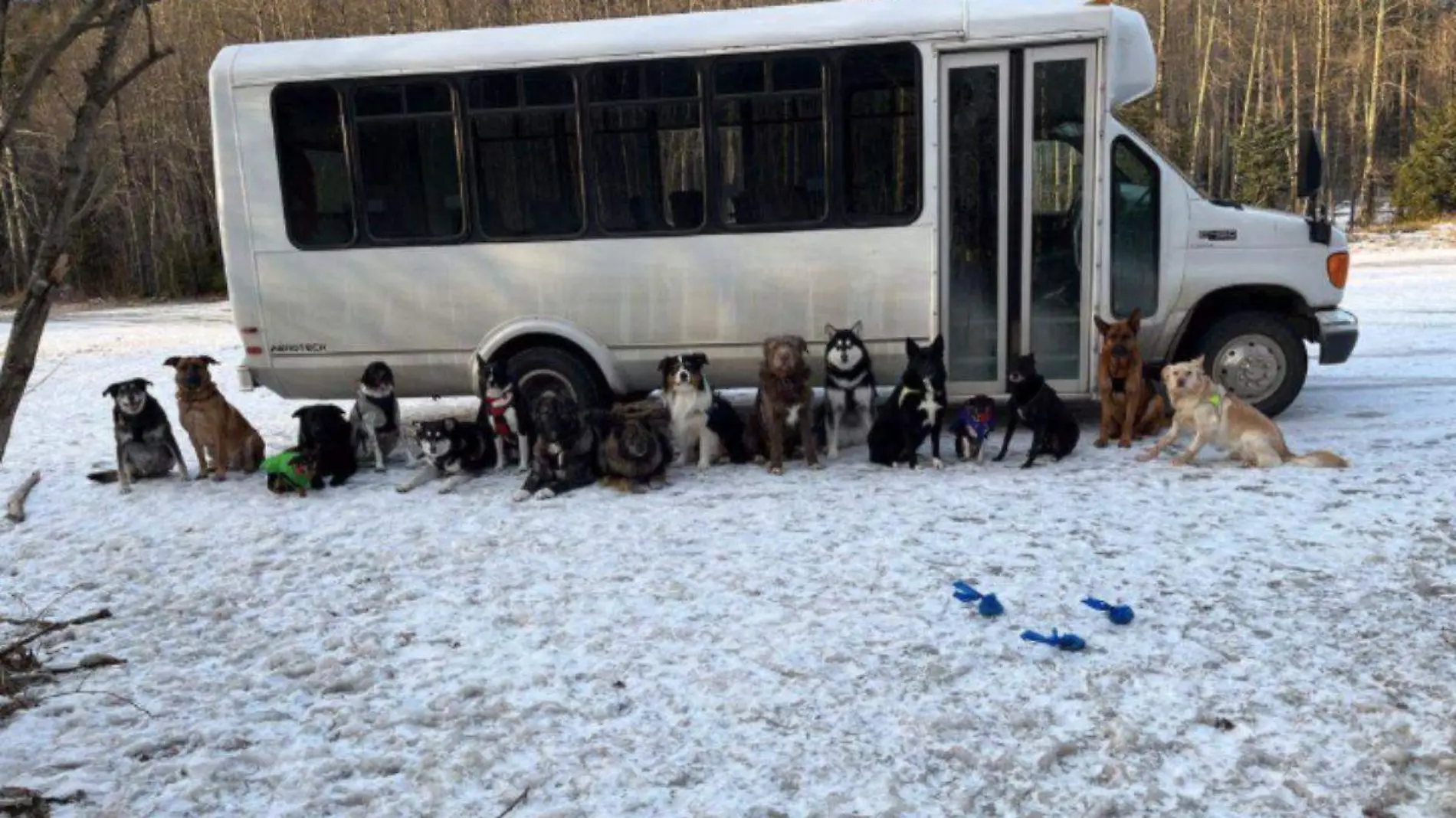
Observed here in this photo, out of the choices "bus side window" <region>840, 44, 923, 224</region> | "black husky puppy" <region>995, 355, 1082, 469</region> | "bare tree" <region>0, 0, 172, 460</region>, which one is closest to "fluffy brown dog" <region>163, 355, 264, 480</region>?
"bare tree" <region>0, 0, 172, 460</region>

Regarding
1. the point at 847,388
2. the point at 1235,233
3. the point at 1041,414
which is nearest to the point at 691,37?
the point at 847,388

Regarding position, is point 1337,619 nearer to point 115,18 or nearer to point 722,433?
point 722,433

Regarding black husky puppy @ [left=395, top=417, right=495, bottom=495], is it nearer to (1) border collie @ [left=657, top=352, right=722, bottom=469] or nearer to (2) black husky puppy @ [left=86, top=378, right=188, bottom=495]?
(1) border collie @ [left=657, top=352, right=722, bottom=469]

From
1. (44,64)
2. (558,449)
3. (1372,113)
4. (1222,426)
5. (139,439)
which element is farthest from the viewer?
(1372,113)

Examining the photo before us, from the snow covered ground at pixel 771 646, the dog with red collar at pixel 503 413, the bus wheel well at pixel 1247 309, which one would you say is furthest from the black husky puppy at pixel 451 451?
the bus wheel well at pixel 1247 309

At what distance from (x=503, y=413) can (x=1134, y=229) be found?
5125 mm

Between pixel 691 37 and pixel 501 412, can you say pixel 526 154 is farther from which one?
pixel 501 412

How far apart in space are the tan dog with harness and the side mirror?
67.9 inches

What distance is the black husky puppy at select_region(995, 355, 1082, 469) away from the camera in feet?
22.2

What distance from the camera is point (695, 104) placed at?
24.0 feet

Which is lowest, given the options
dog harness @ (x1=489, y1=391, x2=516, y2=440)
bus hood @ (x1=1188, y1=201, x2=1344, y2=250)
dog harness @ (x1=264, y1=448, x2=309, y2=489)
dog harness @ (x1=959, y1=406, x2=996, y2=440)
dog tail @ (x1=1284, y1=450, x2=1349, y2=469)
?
dog tail @ (x1=1284, y1=450, x2=1349, y2=469)

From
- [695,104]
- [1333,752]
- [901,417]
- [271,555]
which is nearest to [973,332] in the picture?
[901,417]

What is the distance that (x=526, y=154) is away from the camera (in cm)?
755

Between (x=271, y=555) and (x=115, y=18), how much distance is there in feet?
11.9
